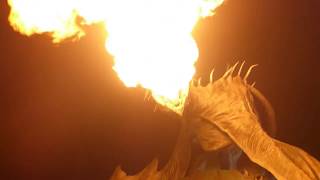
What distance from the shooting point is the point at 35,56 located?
16.8 ft

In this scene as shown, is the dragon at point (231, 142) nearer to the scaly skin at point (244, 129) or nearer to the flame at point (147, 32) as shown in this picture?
the scaly skin at point (244, 129)

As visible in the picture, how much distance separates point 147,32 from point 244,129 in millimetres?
701

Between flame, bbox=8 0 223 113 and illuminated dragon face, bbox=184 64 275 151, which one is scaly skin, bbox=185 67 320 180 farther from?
flame, bbox=8 0 223 113

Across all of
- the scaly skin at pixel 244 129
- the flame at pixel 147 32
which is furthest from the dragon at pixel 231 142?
the flame at pixel 147 32

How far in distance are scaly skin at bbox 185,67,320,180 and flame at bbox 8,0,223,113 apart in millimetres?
108

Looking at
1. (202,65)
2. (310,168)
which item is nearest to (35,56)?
(202,65)

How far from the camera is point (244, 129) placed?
3.85 m

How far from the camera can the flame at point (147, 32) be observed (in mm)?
3990

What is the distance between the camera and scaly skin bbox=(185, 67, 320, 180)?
3803mm

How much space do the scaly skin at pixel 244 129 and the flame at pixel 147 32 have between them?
108mm

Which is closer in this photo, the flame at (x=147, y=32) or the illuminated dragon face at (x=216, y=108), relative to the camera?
the illuminated dragon face at (x=216, y=108)

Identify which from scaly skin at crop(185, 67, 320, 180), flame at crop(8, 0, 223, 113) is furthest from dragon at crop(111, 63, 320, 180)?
flame at crop(8, 0, 223, 113)

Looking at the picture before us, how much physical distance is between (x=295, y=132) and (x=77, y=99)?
Result: 1403 mm

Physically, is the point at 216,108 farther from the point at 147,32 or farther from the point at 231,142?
the point at 147,32
